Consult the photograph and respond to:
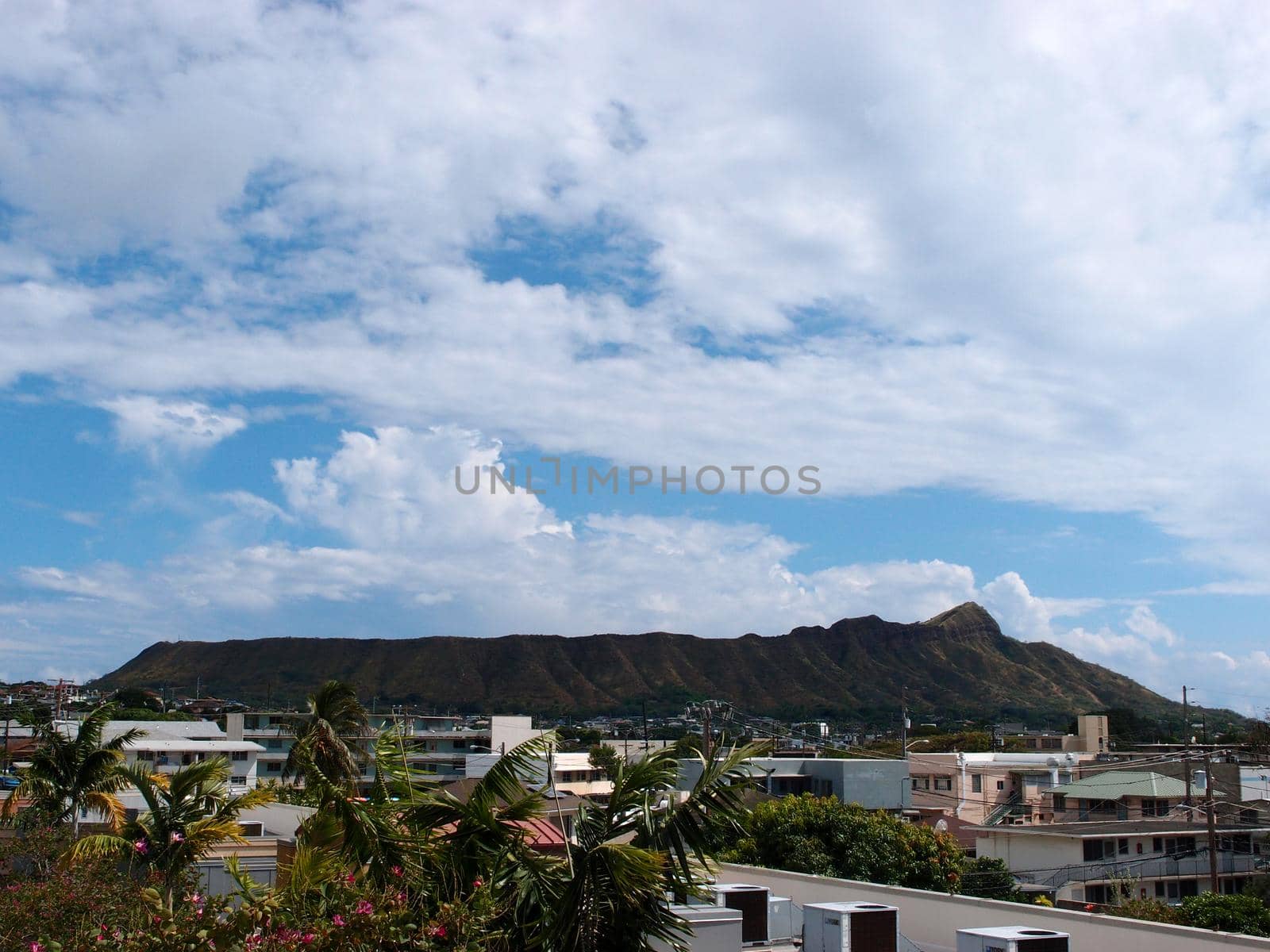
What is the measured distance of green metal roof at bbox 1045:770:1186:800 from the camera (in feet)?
201

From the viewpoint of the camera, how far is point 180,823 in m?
17.8

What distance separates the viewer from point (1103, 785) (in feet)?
213

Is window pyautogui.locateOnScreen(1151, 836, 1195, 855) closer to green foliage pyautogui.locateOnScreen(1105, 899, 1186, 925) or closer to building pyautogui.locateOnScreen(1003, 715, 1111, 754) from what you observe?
green foliage pyautogui.locateOnScreen(1105, 899, 1186, 925)

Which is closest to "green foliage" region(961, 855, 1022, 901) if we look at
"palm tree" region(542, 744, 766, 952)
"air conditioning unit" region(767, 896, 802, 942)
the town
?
the town

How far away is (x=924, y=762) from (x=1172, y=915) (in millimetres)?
46907

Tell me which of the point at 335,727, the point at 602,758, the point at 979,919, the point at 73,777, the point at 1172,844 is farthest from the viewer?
the point at 602,758

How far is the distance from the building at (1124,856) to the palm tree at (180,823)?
3863cm

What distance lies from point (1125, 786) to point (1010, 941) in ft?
173

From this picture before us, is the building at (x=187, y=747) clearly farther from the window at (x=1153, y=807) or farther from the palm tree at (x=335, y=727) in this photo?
the window at (x=1153, y=807)

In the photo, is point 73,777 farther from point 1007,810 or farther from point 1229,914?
point 1007,810

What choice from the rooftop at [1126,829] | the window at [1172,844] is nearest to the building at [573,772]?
the rooftop at [1126,829]

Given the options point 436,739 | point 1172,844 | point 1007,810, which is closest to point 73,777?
point 1172,844

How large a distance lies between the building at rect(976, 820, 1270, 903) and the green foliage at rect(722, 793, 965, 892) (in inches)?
355

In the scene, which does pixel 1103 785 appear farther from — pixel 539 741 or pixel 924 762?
pixel 539 741
